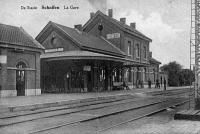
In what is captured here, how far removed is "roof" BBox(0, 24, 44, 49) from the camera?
68.8 feet

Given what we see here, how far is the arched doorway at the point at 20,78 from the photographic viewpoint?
2138 cm

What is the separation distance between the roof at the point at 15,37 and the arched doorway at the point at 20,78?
1.53m

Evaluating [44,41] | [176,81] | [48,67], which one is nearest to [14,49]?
[48,67]

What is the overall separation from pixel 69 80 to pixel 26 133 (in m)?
21.0

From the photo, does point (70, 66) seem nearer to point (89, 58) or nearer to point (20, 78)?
point (89, 58)

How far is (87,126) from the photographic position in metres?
8.66

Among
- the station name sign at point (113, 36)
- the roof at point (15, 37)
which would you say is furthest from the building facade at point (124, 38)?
the roof at point (15, 37)

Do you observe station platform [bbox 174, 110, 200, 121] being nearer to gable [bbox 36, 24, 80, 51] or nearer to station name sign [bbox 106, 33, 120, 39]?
gable [bbox 36, 24, 80, 51]

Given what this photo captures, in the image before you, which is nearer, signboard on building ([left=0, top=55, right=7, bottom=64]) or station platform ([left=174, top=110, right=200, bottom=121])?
station platform ([left=174, top=110, right=200, bottom=121])

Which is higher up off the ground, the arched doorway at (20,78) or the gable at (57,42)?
the gable at (57,42)

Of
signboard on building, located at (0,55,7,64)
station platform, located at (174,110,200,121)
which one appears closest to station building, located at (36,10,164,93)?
signboard on building, located at (0,55,7,64)

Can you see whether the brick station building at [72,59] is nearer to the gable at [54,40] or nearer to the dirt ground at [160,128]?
the gable at [54,40]

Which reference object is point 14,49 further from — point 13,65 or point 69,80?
point 69,80

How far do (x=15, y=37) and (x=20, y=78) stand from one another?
10.5 ft
